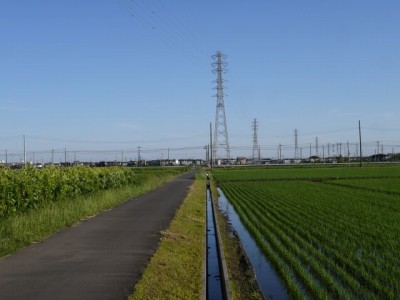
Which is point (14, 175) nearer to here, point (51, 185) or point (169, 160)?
point (51, 185)

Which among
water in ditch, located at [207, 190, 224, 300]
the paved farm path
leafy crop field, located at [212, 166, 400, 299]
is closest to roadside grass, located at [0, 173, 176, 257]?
the paved farm path

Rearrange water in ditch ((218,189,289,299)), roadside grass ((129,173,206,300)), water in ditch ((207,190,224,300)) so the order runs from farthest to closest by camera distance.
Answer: water in ditch ((207,190,224,300))
water in ditch ((218,189,289,299))
roadside grass ((129,173,206,300))

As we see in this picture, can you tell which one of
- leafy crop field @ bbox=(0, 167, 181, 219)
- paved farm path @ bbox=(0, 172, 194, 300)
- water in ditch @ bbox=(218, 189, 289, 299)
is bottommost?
water in ditch @ bbox=(218, 189, 289, 299)

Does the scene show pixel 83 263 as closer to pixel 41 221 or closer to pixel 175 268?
pixel 175 268

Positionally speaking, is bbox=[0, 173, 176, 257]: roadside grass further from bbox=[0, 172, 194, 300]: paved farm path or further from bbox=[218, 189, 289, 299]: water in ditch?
bbox=[218, 189, 289, 299]: water in ditch

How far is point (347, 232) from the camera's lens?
13984mm

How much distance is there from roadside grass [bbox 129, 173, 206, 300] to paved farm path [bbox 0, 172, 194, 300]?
227 mm

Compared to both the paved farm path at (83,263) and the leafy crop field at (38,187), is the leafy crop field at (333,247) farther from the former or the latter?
the leafy crop field at (38,187)

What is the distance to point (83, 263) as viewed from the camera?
9.28m

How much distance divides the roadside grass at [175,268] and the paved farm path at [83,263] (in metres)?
0.23

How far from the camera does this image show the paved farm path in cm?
722

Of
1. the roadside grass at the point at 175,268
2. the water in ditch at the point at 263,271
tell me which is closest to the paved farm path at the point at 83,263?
the roadside grass at the point at 175,268

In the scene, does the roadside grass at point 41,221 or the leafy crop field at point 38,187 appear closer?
the roadside grass at point 41,221

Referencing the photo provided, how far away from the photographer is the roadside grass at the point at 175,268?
7.17 metres
